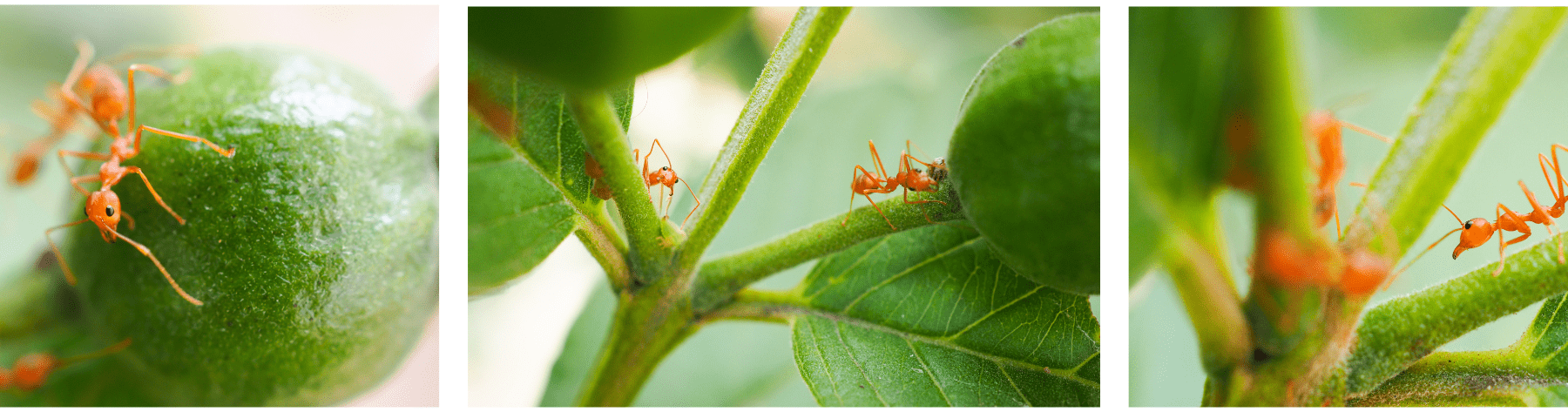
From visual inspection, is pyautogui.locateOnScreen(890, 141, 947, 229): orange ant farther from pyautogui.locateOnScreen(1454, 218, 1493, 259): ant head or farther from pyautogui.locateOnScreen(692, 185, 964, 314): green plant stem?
pyautogui.locateOnScreen(1454, 218, 1493, 259): ant head

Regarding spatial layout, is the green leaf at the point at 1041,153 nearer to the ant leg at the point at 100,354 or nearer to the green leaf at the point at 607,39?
the green leaf at the point at 607,39

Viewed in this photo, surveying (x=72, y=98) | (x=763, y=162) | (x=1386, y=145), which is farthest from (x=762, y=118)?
(x=72, y=98)

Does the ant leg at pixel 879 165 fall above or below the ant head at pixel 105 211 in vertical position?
below

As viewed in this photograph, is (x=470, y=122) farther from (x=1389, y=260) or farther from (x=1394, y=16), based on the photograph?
(x=1394, y=16)

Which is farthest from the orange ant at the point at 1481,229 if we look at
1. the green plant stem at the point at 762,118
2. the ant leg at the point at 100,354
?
the ant leg at the point at 100,354

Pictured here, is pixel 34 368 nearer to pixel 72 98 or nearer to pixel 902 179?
pixel 72 98

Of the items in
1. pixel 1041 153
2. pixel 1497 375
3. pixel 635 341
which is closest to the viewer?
pixel 1041 153
